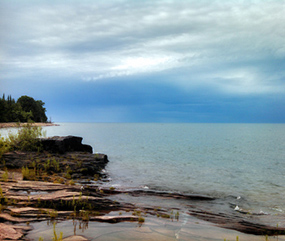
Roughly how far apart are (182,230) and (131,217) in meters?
2.15

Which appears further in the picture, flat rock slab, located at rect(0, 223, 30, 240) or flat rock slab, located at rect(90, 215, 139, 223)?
flat rock slab, located at rect(90, 215, 139, 223)

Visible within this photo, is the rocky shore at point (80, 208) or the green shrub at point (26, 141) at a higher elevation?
the green shrub at point (26, 141)

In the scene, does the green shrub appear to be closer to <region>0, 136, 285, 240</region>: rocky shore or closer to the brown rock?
<region>0, 136, 285, 240</region>: rocky shore

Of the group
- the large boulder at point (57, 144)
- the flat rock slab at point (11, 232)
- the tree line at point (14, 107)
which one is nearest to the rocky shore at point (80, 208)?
the flat rock slab at point (11, 232)

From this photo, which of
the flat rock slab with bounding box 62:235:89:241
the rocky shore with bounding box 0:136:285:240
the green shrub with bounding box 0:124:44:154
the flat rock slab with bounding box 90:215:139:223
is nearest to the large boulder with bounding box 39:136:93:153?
the green shrub with bounding box 0:124:44:154

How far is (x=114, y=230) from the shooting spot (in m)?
8.65

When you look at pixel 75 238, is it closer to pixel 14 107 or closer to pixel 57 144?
pixel 57 144

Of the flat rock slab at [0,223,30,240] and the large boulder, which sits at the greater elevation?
the large boulder

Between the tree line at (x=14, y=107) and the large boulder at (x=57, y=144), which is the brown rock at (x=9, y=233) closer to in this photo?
the large boulder at (x=57, y=144)

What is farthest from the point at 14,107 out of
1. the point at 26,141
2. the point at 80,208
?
the point at 80,208

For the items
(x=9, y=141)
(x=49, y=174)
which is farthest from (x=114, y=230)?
(x=9, y=141)

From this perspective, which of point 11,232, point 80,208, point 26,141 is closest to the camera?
point 11,232

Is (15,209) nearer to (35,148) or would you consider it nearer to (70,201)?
(70,201)

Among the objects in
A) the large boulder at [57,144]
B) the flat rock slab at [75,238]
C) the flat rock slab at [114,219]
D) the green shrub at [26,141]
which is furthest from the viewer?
the large boulder at [57,144]
